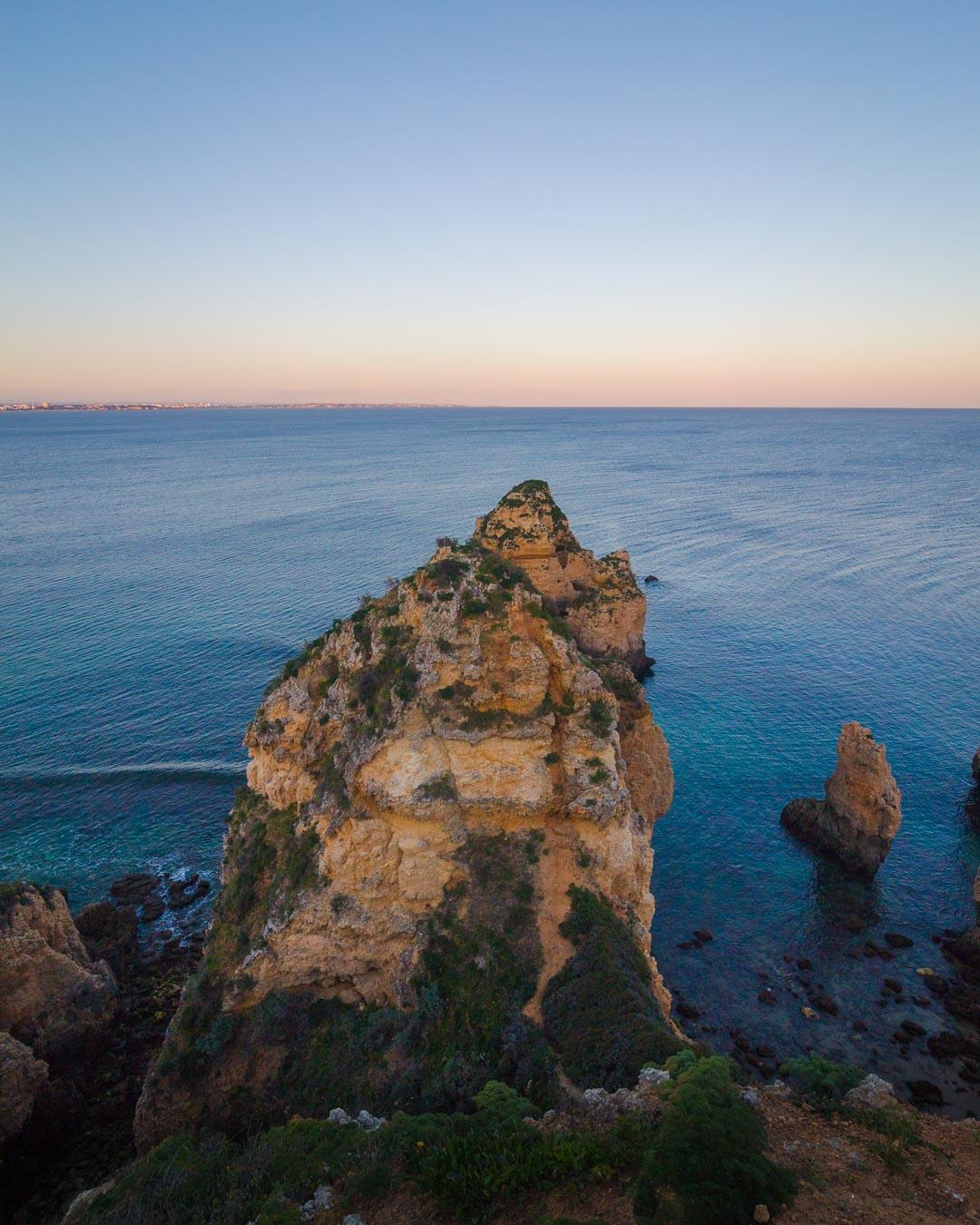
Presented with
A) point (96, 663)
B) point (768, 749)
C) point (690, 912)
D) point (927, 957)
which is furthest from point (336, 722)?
point (96, 663)

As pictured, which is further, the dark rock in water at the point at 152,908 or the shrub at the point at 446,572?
the dark rock in water at the point at 152,908

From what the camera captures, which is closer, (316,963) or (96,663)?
(316,963)

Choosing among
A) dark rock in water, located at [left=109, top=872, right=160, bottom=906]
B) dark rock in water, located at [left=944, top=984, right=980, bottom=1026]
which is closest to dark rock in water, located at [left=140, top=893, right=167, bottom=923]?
dark rock in water, located at [left=109, top=872, right=160, bottom=906]

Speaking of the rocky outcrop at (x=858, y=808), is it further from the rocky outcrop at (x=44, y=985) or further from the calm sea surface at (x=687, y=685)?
the rocky outcrop at (x=44, y=985)

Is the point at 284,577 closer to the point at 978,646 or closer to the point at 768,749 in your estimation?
the point at 768,749

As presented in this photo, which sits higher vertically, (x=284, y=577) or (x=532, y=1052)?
(x=284, y=577)

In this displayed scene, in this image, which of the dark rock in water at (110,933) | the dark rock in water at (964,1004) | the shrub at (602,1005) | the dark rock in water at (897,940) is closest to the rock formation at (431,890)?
the shrub at (602,1005)
